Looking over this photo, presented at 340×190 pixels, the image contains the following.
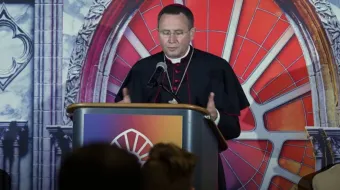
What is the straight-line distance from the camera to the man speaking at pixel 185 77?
5305mm

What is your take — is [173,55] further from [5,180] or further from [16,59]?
[5,180]

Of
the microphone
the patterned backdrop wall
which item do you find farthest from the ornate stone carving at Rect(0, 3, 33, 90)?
the microphone

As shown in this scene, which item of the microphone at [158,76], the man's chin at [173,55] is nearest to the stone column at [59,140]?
the man's chin at [173,55]

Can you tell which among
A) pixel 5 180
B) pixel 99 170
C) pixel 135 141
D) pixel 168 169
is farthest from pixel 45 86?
pixel 99 170

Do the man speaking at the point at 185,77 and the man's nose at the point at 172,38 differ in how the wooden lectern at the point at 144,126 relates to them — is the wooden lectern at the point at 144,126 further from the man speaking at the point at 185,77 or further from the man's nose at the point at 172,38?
the man's nose at the point at 172,38

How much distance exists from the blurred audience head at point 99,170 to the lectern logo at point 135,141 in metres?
2.15

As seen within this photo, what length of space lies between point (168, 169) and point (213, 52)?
3660 mm

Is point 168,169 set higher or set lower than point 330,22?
lower

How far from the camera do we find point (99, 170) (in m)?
1.95

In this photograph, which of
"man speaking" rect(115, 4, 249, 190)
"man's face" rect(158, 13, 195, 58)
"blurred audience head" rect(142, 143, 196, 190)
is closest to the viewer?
"blurred audience head" rect(142, 143, 196, 190)

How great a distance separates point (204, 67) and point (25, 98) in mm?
1584

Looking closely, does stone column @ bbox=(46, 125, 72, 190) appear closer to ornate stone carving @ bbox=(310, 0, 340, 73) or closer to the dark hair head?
the dark hair head

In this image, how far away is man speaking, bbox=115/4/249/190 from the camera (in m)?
5.30

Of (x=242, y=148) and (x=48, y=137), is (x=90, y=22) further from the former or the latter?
(x=242, y=148)
